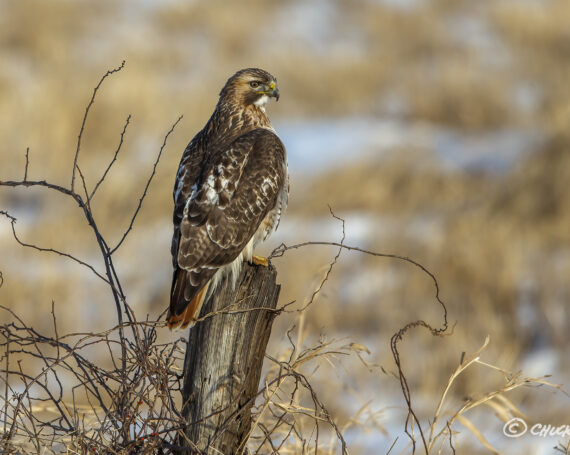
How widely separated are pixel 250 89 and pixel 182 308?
5.16 feet

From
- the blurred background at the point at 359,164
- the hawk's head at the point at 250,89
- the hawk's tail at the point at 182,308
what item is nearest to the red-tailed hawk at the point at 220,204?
the hawk's tail at the point at 182,308

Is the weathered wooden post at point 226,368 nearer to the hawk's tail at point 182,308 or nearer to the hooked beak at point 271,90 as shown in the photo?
the hawk's tail at point 182,308

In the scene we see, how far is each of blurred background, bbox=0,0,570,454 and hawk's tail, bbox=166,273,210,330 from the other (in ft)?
2.55

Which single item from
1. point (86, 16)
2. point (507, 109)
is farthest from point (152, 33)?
point (507, 109)

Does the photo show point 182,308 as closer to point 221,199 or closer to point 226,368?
point 226,368

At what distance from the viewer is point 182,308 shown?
126 inches

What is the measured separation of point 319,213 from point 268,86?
5.14 m

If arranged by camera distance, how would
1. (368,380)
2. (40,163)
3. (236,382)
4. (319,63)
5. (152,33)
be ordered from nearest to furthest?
(236,382) < (368,380) < (40,163) < (319,63) < (152,33)

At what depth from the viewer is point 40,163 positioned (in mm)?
10977

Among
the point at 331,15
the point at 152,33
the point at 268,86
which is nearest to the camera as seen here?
the point at 268,86

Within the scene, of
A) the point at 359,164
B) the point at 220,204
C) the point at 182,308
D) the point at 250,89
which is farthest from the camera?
the point at 359,164

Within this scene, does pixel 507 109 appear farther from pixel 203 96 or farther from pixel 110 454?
pixel 110 454

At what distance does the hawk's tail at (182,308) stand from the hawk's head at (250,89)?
1.36m

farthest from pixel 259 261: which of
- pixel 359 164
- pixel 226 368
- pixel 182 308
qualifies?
pixel 359 164
